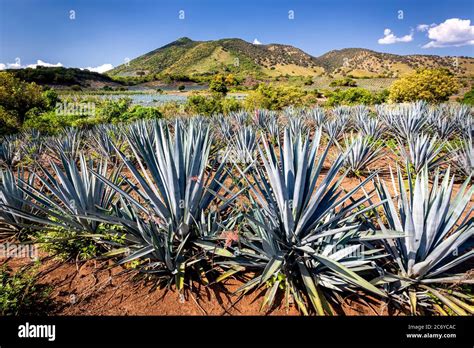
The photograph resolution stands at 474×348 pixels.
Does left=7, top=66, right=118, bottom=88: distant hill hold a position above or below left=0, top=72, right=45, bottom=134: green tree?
above

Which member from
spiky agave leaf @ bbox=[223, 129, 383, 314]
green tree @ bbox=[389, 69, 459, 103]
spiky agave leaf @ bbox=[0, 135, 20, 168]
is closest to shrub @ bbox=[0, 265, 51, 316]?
spiky agave leaf @ bbox=[223, 129, 383, 314]

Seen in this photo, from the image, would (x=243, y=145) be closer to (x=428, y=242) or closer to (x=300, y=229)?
(x=300, y=229)

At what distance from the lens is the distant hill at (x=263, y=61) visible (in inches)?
2173

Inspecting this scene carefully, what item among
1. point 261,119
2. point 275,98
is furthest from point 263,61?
point 261,119

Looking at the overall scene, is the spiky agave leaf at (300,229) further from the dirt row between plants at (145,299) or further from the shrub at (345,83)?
the shrub at (345,83)

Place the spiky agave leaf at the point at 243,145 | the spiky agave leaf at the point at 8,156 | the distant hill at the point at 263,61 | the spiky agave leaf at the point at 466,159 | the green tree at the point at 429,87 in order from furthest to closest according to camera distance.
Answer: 1. the distant hill at the point at 263,61
2. the green tree at the point at 429,87
3. the spiky agave leaf at the point at 8,156
4. the spiky agave leaf at the point at 243,145
5. the spiky agave leaf at the point at 466,159

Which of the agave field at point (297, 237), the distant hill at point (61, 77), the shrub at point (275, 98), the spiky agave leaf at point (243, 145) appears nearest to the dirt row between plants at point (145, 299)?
the agave field at point (297, 237)

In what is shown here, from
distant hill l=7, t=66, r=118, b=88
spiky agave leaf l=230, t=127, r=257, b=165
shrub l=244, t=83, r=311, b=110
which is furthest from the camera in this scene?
distant hill l=7, t=66, r=118, b=88

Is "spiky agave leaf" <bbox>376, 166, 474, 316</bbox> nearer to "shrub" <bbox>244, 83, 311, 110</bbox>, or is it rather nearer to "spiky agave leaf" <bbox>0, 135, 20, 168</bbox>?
"spiky agave leaf" <bbox>0, 135, 20, 168</bbox>

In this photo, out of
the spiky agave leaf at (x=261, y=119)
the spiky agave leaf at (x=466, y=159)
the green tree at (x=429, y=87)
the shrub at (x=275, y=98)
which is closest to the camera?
the spiky agave leaf at (x=466, y=159)

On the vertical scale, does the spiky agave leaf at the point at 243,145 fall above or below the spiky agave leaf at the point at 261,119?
below

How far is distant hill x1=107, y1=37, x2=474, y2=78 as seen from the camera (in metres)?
55.2
